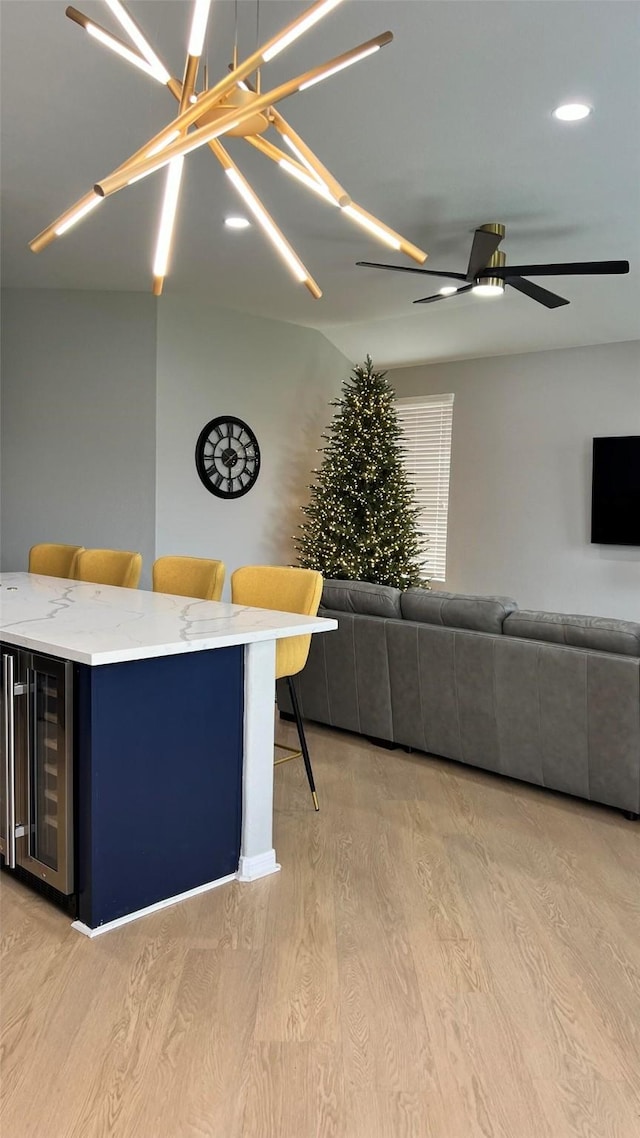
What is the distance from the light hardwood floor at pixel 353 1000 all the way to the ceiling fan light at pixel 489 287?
9.50 ft

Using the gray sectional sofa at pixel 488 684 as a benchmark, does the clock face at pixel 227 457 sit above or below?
above

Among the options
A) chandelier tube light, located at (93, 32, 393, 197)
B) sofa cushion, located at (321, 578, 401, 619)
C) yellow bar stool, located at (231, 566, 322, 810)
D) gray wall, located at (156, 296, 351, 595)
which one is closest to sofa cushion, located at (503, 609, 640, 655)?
sofa cushion, located at (321, 578, 401, 619)

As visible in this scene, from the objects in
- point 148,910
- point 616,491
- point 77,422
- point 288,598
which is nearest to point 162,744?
point 148,910

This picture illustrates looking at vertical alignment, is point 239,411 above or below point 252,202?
below

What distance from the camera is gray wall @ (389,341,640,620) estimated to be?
6797 mm

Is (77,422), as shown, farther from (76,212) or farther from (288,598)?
(76,212)

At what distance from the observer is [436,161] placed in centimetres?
385

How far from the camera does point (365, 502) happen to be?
692 centimetres

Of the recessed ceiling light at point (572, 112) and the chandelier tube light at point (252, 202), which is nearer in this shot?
the chandelier tube light at point (252, 202)

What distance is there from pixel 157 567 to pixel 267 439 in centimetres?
338

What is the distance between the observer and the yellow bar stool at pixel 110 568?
14.1 ft

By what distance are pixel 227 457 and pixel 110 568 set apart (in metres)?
2.70

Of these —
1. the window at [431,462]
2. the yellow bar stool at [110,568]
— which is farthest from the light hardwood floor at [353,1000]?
the window at [431,462]

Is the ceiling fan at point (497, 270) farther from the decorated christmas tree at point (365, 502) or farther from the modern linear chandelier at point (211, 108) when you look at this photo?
the decorated christmas tree at point (365, 502)
